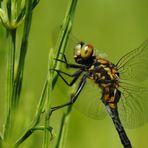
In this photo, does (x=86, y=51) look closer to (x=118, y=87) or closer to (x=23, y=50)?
(x=118, y=87)

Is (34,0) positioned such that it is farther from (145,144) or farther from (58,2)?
(58,2)

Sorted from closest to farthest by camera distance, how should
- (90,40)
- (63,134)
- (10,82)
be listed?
(10,82)
(63,134)
(90,40)

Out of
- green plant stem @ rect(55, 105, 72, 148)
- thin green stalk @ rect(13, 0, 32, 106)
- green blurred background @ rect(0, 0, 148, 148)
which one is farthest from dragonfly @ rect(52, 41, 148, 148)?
thin green stalk @ rect(13, 0, 32, 106)

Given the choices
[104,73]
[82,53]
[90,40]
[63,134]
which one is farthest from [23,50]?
[90,40]

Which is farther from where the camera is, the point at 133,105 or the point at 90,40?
the point at 90,40

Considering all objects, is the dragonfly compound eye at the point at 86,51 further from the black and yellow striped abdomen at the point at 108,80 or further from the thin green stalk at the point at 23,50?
the thin green stalk at the point at 23,50

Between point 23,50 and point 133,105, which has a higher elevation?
point 23,50

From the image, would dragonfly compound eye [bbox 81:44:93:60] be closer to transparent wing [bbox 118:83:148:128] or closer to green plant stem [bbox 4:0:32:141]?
transparent wing [bbox 118:83:148:128]
